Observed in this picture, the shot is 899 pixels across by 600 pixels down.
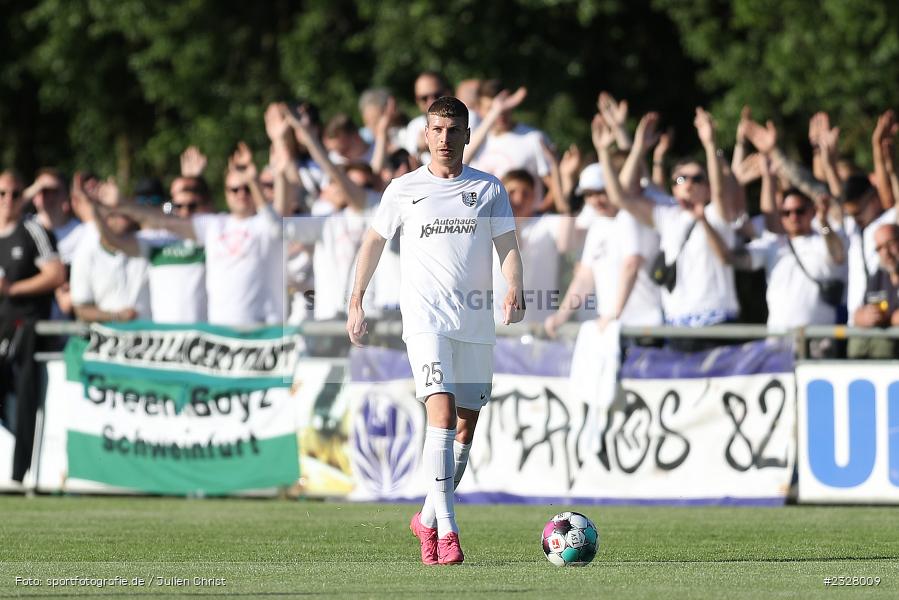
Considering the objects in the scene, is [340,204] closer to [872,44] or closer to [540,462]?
[540,462]

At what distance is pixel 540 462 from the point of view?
15.4m

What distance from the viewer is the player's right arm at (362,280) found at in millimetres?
10547

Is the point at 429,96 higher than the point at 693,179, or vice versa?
the point at 429,96

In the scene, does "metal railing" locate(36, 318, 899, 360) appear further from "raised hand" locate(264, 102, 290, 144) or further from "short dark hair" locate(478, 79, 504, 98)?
"short dark hair" locate(478, 79, 504, 98)

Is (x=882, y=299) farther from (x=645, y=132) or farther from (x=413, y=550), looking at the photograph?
(x=413, y=550)

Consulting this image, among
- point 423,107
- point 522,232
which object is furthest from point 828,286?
point 423,107

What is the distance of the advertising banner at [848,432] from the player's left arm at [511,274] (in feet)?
15.8

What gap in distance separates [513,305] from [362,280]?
86cm

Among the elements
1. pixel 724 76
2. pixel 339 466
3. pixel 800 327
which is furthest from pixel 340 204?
pixel 724 76

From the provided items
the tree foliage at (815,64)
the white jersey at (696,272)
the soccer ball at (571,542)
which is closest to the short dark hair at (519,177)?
the white jersey at (696,272)

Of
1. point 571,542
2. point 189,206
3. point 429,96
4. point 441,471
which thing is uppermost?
point 429,96

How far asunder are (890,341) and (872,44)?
35.6 feet

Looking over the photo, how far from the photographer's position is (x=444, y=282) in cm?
1052

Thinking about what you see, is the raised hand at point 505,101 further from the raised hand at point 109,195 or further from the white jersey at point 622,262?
the raised hand at point 109,195
